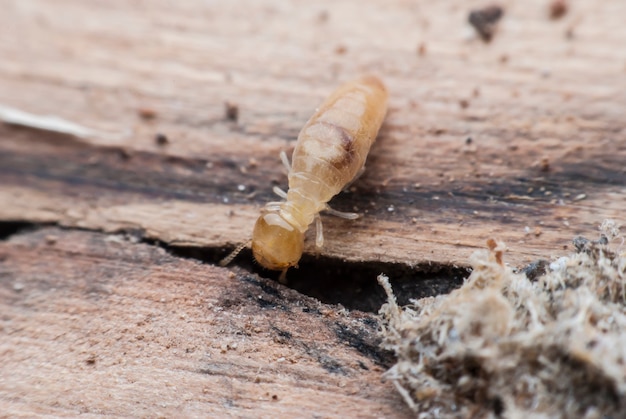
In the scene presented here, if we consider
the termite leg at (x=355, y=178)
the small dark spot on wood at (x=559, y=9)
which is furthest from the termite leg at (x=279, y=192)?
the small dark spot on wood at (x=559, y=9)

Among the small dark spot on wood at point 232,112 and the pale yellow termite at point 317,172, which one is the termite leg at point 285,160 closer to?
the pale yellow termite at point 317,172

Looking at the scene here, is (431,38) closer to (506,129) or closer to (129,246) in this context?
(506,129)

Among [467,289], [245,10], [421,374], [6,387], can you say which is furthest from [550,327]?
[245,10]

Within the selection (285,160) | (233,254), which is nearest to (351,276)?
(233,254)

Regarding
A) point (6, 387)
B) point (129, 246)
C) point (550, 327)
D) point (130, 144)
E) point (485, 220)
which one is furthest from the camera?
point (130, 144)

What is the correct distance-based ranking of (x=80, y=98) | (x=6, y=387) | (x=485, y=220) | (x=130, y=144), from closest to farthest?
1. (x=6, y=387)
2. (x=485, y=220)
3. (x=130, y=144)
4. (x=80, y=98)

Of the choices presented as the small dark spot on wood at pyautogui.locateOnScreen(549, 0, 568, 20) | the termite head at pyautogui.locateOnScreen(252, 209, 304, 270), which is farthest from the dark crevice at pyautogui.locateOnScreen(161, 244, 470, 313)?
the small dark spot on wood at pyautogui.locateOnScreen(549, 0, 568, 20)

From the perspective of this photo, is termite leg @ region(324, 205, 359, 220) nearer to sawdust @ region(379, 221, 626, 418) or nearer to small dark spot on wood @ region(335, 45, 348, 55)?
sawdust @ region(379, 221, 626, 418)
